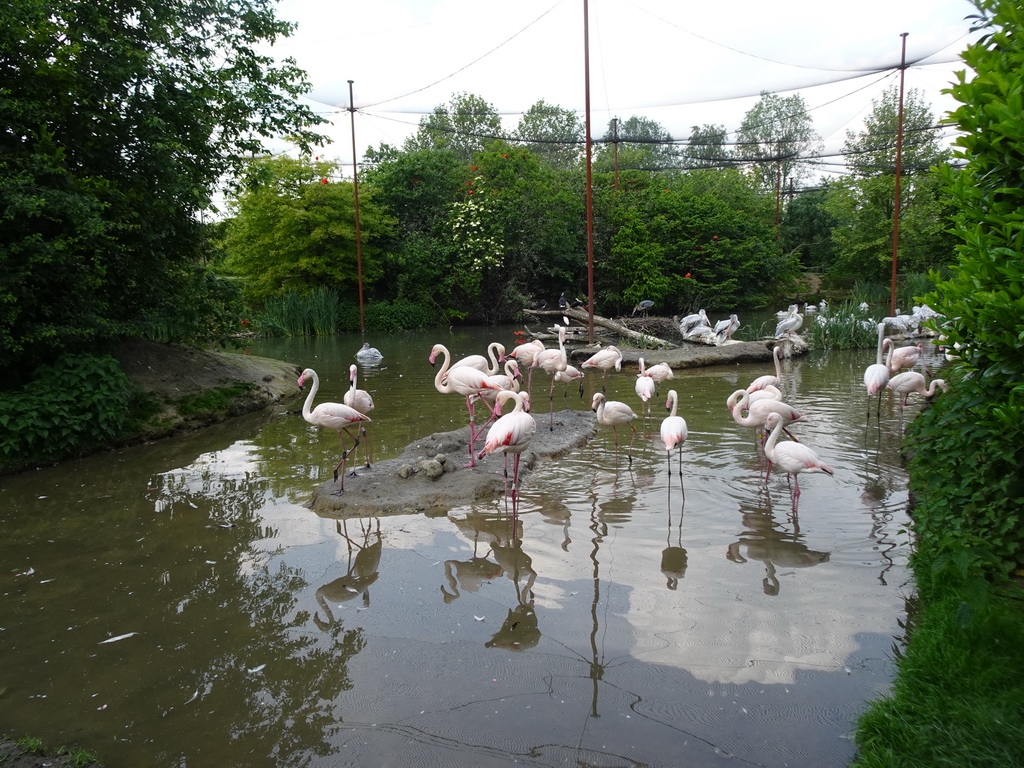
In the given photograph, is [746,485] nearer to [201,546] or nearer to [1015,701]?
[1015,701]

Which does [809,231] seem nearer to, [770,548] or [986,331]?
[770,548]

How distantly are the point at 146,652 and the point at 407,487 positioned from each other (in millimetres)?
2685

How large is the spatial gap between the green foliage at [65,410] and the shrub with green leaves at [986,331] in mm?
7797

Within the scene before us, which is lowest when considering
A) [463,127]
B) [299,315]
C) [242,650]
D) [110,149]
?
[242,650]

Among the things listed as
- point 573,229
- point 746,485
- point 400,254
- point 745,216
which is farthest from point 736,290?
point 746,485

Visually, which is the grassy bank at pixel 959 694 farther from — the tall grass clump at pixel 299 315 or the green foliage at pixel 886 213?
the green foliage at pixel 886 213

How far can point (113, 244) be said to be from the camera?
7957 mm

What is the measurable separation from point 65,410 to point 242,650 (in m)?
5.10

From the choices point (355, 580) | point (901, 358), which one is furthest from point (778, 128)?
point (355, 580)

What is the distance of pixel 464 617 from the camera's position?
3979 mm

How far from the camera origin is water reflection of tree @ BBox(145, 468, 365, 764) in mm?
3012

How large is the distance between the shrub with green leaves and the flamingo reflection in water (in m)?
3.27

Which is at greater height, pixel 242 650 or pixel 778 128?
pixel 778 128

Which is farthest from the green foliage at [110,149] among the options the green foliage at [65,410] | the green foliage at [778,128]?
the green foliage at [778,128]
